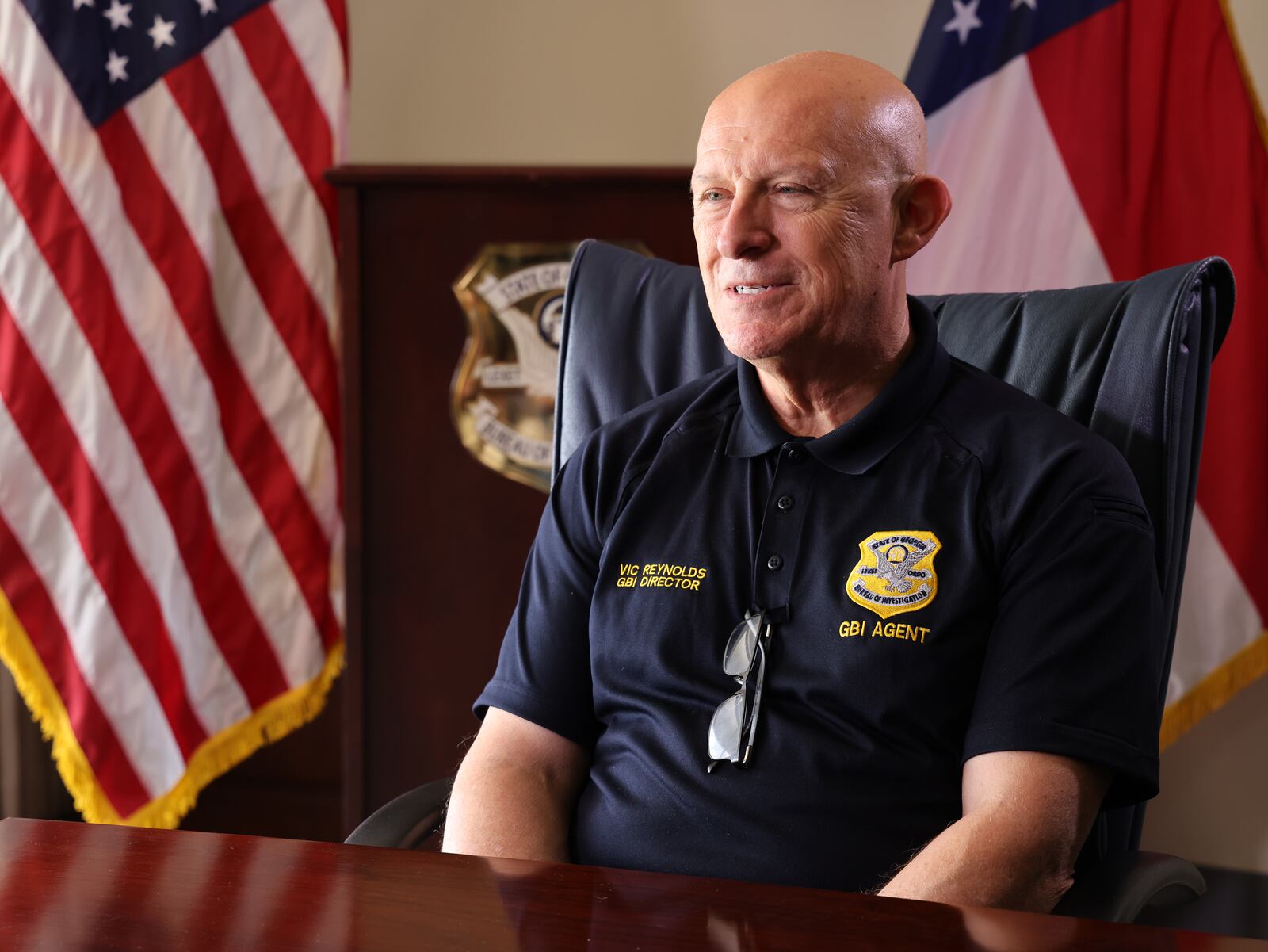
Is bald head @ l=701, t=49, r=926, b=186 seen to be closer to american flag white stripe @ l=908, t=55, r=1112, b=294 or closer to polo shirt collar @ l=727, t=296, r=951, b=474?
polo shirt collar @ l=727, t=296, r=951, b=474

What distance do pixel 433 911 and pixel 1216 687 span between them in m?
1.76

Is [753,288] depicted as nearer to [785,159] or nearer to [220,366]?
[785,159]

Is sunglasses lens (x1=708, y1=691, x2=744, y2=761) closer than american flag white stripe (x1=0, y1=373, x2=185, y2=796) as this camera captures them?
Yes

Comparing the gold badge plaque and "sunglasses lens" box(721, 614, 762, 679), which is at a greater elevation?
the gold badge plaque

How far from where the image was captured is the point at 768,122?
1.24 m

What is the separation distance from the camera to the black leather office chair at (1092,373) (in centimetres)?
116

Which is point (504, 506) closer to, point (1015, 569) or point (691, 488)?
point (691, 488)

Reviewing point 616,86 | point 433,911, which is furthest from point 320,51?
point 433,911

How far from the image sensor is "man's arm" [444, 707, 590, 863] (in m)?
1.20

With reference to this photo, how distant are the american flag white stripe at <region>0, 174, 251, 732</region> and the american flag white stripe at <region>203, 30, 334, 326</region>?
40cm

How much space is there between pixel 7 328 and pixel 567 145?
1.12 metres

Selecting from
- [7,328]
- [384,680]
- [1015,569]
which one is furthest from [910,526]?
[7,328]

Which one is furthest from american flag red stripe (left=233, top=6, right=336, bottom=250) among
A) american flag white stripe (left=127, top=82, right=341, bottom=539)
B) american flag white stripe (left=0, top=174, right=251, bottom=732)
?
american flag white stripe (left=0, top=174, right=251, bottom=732)

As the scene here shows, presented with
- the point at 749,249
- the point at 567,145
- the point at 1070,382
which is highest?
the point at 567,145
